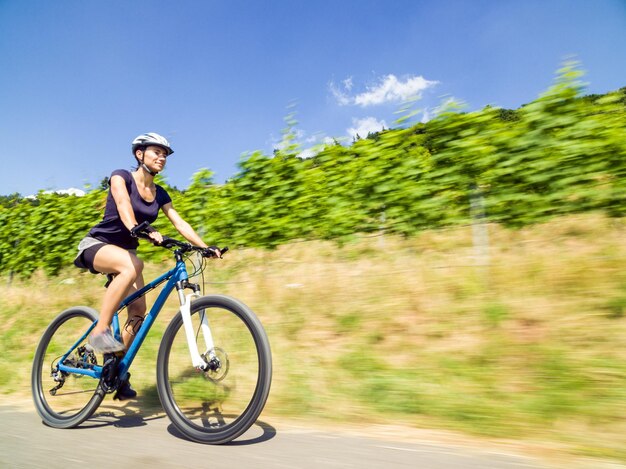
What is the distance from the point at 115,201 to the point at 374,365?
8.50 feet

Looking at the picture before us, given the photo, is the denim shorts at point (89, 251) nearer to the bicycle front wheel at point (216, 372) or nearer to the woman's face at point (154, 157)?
the woman's face at point (154, 157)

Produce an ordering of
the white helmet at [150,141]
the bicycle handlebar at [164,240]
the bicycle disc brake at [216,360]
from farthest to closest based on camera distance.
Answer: the white helmet at [150,141] → the bicycle handlebar at [164,240] → the bicycle disc brake at [216,360]

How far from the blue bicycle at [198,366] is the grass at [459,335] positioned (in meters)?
0.68

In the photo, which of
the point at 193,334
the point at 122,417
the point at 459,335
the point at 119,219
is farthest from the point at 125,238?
the point at 459,335

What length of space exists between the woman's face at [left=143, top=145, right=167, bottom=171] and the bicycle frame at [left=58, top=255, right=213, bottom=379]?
0.85m

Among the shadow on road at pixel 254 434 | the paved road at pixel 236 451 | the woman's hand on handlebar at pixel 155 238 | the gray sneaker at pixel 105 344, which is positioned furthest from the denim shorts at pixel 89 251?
the shadow on road at pixel 254 434

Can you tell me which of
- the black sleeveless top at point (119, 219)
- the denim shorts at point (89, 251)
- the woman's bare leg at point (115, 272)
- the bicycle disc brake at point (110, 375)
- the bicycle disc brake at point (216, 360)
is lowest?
the bicycle disc brake at point (110, 375)

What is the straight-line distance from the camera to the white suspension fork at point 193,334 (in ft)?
10.6

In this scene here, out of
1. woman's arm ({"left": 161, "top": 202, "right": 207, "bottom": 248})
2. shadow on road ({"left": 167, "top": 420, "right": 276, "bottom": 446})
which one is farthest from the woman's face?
shadow on road ({"left": 167, "top": 420, "right": 276, "bottom": 446})

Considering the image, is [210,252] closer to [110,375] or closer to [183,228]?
[183,228]

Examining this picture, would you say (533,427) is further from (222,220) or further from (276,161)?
(222,220)

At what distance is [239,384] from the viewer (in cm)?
333

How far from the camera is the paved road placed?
103 inches

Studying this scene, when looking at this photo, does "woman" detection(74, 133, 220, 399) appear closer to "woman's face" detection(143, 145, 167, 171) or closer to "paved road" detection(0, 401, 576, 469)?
"woman's face" detection(143, 145, 167, 171)
